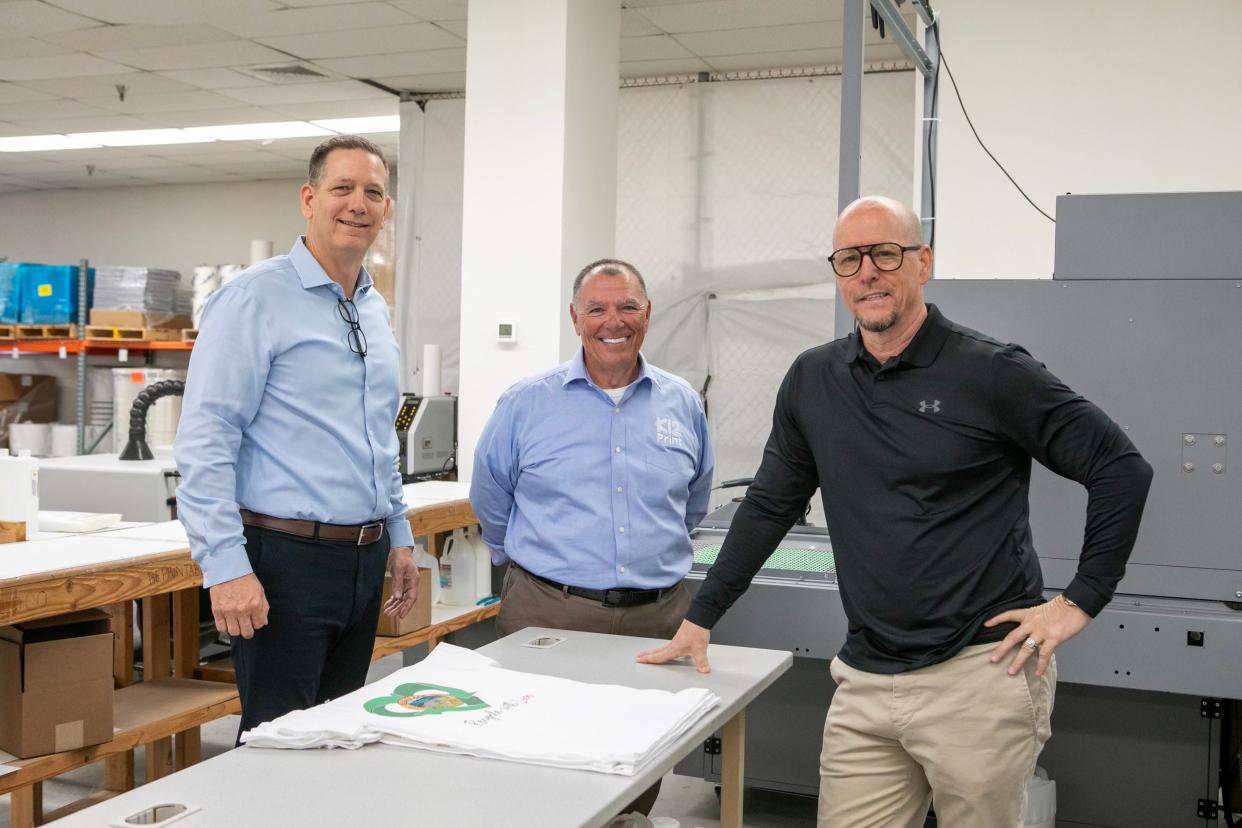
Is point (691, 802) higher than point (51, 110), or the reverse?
point (51, 110)

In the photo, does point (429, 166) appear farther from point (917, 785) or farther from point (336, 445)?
point (917, 785)

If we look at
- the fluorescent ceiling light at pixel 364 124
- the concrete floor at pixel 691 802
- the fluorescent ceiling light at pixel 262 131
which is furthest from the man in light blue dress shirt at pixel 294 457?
the fluorescent ceiling light at pixel 262 131

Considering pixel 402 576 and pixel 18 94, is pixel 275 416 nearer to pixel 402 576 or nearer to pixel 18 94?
pixel 402 576

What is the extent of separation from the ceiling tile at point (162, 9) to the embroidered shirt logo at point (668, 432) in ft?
12.5

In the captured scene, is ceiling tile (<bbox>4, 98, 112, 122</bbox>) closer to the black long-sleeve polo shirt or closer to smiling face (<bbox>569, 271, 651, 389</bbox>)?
smiling face (<bbox>569, 271, 651, 389</bbox>)

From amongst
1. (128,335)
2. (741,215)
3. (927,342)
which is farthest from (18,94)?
(927,342)

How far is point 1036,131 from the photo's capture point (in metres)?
5.21

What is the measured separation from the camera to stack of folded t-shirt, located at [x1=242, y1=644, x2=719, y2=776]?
1.46m

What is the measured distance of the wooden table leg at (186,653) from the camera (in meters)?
3.51

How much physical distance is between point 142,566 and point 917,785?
189 centimetres

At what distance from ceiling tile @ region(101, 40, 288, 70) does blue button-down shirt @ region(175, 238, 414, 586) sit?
14.7 ft

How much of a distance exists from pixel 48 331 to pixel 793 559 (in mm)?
7107

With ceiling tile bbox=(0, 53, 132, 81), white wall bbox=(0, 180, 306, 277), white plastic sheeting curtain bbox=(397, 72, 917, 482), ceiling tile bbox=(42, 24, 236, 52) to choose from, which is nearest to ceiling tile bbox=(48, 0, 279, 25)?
ceiling tile bbox=(42, 24, 236, 52)

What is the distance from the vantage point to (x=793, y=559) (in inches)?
123
